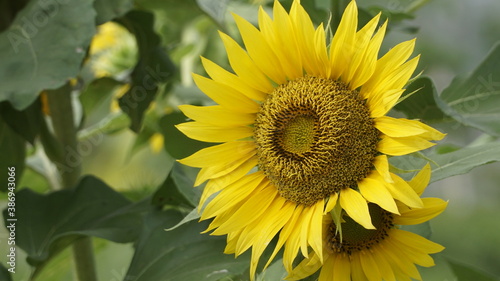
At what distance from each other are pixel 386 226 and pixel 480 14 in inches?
93.2

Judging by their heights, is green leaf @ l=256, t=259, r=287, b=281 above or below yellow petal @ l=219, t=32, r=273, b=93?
below

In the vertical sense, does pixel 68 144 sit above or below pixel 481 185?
above

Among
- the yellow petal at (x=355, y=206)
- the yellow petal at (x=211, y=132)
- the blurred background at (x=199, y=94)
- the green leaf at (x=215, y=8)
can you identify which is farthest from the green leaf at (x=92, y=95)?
the yellow petal at (x=355, y=206)

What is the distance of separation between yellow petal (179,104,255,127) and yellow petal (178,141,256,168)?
0.06 ft

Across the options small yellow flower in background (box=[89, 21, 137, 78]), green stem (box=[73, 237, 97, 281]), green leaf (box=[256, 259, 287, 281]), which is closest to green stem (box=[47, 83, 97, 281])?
green stem (box=[73, 237, 97, 281])

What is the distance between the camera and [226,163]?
1.82 feet

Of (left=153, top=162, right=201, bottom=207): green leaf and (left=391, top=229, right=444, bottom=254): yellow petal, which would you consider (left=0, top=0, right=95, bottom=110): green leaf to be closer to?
(left=153, top=162, right=201, bottom=207): green leaf

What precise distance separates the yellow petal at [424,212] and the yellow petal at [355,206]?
54 mm

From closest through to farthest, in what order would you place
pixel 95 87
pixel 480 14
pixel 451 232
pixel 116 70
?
pixel 95 87 → pixel 116 70 → pixel 451 232 → pixel 480 14

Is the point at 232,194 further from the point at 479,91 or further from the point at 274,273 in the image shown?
the point at 479,91

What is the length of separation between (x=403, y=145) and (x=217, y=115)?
6.0 inches

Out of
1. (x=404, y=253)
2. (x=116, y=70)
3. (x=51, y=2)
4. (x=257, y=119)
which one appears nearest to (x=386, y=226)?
(x=404, y=253)

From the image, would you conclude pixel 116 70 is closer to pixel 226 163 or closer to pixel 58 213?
pixel 58 213

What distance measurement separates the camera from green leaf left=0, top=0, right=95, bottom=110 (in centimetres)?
66
